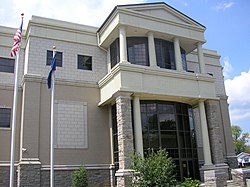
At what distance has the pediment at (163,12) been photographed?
23.7 metres

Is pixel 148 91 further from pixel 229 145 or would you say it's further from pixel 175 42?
pixel 229 145

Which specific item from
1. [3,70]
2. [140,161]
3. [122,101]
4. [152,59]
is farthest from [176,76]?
[3,70]

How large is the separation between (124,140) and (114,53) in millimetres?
8427

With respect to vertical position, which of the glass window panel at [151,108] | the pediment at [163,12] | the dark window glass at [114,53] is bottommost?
the glass window panel at [151,108]

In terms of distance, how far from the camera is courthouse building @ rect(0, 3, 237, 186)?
2067 centimetres

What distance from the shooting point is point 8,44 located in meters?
23.8

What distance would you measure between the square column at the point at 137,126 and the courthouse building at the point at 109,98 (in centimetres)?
7

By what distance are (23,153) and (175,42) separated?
48.4ft

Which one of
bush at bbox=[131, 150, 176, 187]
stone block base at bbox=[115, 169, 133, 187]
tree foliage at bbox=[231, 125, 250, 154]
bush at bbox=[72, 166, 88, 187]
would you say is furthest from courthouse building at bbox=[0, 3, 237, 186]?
tree foliage at bbox=[231, 125, 250, 154]

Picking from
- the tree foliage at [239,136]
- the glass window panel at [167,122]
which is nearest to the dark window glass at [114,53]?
the glass window panel at [167,122]

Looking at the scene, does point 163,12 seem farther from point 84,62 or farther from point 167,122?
point 167,122

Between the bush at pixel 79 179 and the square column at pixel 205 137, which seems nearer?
the bush at pixel 79 179

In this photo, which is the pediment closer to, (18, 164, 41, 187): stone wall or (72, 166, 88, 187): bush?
(72, 166, 88, 187): bush

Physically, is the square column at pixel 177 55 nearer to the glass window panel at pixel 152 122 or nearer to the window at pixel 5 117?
the glass window panel at pixel 152 122
